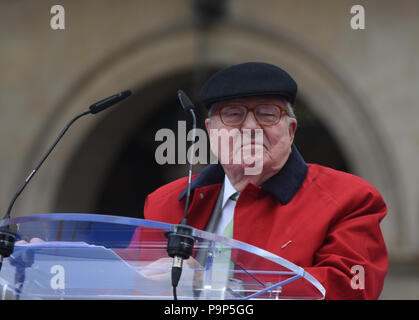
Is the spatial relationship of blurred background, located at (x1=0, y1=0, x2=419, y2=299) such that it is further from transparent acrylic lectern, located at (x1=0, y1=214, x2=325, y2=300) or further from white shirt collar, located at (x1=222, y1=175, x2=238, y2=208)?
transparent acrylic lectern, located at (x1=0, y1=214, x2=325, y2=300)

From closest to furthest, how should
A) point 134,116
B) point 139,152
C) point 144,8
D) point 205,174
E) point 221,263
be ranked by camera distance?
point 221,263 → point 205,174 → point 144,8 → point 134,116 → point 139,152

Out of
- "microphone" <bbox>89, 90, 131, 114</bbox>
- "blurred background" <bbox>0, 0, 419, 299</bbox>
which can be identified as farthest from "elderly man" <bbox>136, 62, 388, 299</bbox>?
"blurred background" <bbox>0, 0, 419, 299</bbox>

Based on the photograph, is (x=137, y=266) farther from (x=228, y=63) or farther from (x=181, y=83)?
(x=181, y=83)

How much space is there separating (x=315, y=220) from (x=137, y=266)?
562mm

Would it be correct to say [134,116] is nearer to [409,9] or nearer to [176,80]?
[176,80]

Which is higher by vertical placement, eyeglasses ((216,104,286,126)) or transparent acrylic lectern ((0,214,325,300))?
eyeglasses ((216,104,286,126))

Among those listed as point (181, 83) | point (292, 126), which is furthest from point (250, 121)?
point (181, 83)

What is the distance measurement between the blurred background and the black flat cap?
11.1 ft

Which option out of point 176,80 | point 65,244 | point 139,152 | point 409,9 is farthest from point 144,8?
point 65,244

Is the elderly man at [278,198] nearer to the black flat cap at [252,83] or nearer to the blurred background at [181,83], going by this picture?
the black flat cap at [252,83]

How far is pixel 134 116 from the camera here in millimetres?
6699

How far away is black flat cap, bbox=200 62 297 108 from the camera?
2.04 metres

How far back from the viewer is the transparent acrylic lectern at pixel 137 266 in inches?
60.3

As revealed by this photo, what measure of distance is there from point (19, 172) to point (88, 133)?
744 mm
